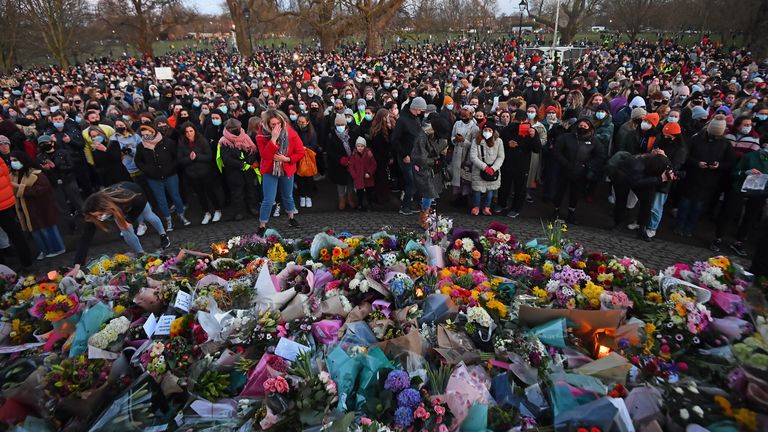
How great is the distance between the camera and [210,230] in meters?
7.57

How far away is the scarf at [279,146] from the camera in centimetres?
665

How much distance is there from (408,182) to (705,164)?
4.57 meters

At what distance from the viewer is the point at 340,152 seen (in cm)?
802

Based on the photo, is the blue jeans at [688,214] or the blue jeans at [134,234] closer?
the blue jeans at [134,234]

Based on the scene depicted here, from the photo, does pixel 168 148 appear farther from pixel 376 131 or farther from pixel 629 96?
pixel 629 96

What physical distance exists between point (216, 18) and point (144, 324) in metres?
96.0

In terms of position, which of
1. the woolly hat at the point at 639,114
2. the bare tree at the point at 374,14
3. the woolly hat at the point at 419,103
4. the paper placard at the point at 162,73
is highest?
the bare tree at the point at 374,14

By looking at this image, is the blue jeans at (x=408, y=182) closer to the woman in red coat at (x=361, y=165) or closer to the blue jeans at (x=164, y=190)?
the woman in red coat at (x=361, y=165)

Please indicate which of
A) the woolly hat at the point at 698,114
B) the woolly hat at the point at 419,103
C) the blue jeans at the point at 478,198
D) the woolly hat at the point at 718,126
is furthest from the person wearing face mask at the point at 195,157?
the woolly hat at the point at 698,114

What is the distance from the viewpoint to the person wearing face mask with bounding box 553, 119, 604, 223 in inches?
278

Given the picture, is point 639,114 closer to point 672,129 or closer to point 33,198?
point 672,129

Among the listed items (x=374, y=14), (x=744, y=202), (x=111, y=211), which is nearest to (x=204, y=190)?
(x=111, y=211)

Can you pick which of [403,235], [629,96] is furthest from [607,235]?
[629,96]

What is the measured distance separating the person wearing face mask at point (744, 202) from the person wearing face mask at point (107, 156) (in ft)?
32.1
